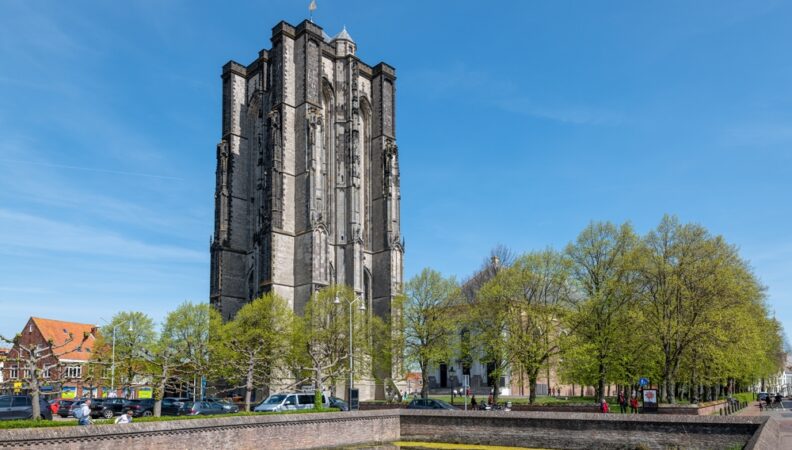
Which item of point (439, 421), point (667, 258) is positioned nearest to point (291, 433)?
point (439, 421)

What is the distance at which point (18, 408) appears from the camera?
3419 centimetres

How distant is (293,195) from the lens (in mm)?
64562

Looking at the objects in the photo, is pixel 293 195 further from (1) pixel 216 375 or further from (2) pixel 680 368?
(2) pixel 680 368

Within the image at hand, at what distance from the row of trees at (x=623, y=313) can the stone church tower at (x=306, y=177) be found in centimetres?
1418

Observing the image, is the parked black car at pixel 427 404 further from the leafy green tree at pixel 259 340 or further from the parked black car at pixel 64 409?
the parked black car at pixel 64 409

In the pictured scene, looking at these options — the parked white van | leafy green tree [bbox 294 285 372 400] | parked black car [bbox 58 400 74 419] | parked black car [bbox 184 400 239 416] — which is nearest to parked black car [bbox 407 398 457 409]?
the parked white van

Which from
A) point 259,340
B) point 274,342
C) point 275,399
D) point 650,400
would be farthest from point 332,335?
point 650,400

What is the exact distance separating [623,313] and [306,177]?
30265mm

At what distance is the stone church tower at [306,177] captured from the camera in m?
62.9

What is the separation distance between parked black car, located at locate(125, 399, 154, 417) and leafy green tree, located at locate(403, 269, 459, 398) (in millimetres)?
20675

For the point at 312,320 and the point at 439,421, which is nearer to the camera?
the point at 439,421

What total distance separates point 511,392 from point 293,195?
3718cm

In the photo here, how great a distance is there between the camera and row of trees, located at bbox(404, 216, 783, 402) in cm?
4641

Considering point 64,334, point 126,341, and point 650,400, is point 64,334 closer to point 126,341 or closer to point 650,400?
point 126,341
